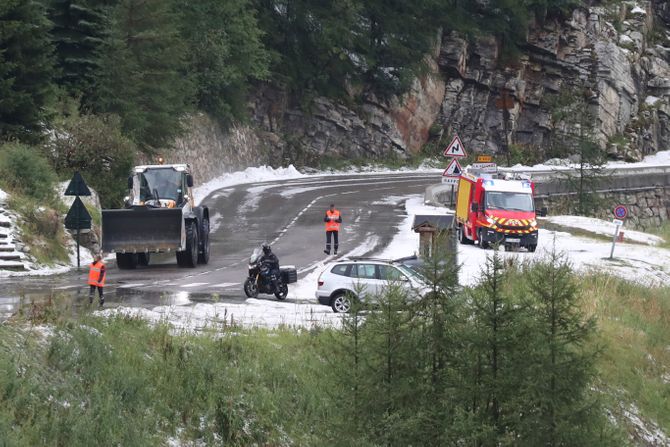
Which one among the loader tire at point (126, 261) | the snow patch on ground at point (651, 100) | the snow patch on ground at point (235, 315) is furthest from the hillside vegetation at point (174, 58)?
the snow patch on ground at point (235, 315)

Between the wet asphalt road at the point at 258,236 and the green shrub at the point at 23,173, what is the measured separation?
10.4 ft

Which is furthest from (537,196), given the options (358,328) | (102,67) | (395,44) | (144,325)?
(358,328)

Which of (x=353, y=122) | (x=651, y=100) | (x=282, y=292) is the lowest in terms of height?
(x=282, y=292)

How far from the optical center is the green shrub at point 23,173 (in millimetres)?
30781

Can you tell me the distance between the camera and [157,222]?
27.2 meters

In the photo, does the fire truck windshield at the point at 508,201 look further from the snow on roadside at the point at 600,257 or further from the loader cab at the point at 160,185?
the loader cab at the point at 160,185

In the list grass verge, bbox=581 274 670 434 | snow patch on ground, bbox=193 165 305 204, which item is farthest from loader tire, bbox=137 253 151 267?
snow patch on ground, bbox=193 165 305 204

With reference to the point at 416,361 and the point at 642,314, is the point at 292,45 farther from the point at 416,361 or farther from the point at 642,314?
the point at 416,361

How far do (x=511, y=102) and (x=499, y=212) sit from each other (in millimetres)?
37040

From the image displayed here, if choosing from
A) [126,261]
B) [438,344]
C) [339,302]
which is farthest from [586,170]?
[438,344]

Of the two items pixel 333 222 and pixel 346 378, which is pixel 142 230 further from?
pixel 346 378

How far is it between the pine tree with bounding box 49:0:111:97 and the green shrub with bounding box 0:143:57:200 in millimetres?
9911

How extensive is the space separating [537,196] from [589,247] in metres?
18.4

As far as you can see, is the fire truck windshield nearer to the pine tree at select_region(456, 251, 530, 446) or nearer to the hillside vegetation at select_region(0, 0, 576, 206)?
the hillside vegetation at select_region(0, 0, 576, 206)
